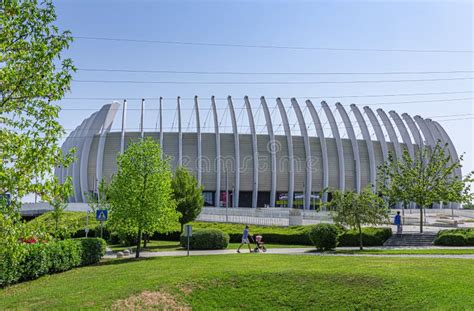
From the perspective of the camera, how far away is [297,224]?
122 feet

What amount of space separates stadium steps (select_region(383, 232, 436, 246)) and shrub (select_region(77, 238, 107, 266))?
18.4 meters

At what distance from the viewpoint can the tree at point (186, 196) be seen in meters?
33.7

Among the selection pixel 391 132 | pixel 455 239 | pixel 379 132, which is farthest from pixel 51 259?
pixel 391 132

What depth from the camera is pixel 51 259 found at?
773 inches

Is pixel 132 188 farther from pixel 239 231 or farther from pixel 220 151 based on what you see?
pixel 220 151

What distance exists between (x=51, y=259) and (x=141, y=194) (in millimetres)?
6516

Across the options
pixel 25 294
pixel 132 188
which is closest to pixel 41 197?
pixel 25 294

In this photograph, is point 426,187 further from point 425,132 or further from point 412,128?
point 425,132

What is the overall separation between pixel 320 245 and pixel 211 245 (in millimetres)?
6707

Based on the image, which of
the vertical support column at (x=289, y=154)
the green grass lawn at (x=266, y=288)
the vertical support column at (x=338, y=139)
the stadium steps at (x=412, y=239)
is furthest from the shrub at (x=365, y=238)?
the vertical support column at (x=338, y=139)

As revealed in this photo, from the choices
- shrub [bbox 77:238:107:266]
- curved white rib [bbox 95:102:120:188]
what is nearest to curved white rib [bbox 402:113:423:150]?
curved white rib [bbox 95:102:120:188]

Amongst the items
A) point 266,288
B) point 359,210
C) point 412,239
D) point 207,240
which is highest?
point 359,210

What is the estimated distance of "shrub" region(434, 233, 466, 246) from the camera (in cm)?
2816

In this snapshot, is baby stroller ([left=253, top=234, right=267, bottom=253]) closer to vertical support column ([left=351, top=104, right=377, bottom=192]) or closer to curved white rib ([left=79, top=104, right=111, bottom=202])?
vertical support column ([left=351, top=104, right=377, bottom=192])
